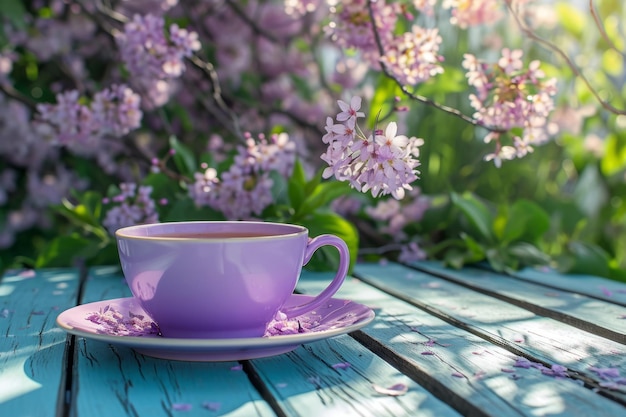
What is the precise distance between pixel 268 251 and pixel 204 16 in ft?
5.23

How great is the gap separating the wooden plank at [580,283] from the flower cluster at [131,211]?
2.21 feet

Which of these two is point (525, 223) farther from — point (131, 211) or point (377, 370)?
point (377, 370)

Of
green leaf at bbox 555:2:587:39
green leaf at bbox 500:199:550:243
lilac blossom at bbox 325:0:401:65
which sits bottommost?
green leaf at bbox 500:199:550:243

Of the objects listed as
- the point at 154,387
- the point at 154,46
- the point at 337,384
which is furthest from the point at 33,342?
the point at 154,46

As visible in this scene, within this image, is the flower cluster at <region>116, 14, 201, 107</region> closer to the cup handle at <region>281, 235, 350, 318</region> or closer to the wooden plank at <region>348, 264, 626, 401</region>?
the wooden plank at <region>348, 264, 626, 401</region>

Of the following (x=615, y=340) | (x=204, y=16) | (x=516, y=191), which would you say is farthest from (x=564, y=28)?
(x=615, y=340)

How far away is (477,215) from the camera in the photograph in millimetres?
1515

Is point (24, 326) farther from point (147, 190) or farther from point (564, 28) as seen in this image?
point (564, 28)

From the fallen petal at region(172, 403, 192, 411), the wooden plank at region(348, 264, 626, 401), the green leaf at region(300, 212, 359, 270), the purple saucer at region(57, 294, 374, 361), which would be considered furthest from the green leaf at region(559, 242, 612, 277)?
the fallen petal at region(172, 403, 192, 411)

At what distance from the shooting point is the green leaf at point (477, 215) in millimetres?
1495

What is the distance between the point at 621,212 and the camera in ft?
7.63

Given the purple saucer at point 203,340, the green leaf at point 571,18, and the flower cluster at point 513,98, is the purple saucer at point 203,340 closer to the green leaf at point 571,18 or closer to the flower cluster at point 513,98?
the flower cluster at point 513,98

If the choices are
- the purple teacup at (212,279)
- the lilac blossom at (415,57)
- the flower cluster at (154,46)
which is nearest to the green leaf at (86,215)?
the flower cluster at (154,46)

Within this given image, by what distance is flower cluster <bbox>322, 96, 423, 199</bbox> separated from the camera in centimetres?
79
